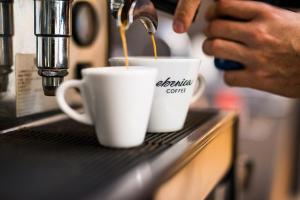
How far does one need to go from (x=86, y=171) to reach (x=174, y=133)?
15cm

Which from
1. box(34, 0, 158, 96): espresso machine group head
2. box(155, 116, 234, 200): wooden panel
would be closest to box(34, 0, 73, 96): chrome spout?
box(34, 0, 158, 96): espresso machine group head

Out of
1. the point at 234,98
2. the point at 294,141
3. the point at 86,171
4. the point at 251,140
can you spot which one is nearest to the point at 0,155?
the point at 86,171

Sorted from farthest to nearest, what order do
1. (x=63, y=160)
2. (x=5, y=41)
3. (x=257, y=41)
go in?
(x=257, y=41), (x=5, y=41), (x=63, y=160)

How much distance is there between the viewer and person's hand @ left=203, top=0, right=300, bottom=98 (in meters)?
0.59

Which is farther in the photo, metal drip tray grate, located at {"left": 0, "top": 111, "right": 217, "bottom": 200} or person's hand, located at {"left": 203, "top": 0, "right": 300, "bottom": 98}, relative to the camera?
person's hand, located at {"left": 203, "top": 0, "right": 300, "bottom": 98}

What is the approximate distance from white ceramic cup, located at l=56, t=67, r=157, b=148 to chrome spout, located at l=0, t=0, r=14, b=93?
0.42 feet

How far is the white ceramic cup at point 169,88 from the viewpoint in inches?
17.0

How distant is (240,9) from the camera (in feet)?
1.91

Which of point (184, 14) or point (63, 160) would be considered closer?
point (63, 160)

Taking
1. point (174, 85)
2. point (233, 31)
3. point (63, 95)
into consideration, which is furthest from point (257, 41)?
point (63, 95)

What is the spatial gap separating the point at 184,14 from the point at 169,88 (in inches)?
5.8

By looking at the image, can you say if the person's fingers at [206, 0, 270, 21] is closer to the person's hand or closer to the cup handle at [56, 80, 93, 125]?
the person's hand

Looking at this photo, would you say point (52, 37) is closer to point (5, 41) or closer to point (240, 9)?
point (5, 41)

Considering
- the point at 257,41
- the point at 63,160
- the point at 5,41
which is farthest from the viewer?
the point at 257,41
